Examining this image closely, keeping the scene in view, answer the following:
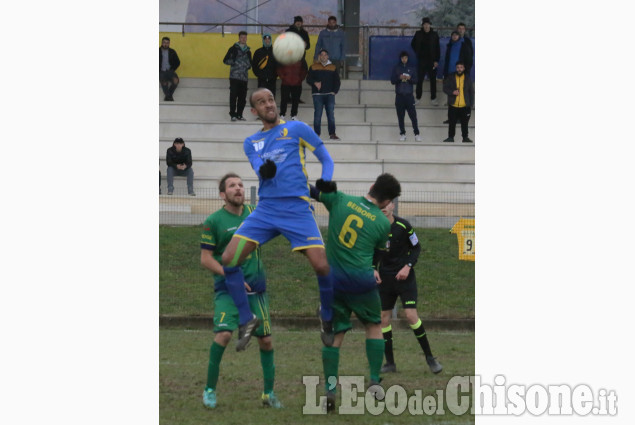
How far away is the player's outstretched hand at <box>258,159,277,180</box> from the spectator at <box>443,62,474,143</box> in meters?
16.4

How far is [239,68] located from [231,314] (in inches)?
632

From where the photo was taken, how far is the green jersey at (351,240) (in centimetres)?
908

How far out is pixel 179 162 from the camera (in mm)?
21297

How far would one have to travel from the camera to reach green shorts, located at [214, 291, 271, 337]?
30.3 feet

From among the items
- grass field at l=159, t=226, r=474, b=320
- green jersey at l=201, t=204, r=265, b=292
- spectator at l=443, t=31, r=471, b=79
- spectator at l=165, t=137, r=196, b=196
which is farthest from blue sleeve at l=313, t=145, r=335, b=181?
spectator at l=443, t=31, r=471, b=79

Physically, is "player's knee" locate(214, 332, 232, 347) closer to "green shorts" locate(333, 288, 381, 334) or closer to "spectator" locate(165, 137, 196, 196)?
"green shorts" locate(333, 288, 381, 334)

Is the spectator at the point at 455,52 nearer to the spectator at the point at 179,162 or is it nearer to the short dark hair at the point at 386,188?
the spectator at the point at 179,162

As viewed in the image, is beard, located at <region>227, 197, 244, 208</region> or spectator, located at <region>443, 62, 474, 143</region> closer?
beard, located at <region>227, 197, 244, 208</region>

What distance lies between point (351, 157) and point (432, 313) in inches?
361

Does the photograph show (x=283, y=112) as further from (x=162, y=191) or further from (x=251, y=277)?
(x=251, y=277)

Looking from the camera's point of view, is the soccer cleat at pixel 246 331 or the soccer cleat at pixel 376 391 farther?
the soccer cleat at pixel 376 391

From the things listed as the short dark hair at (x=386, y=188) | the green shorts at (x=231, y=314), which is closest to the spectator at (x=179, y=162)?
the green shorts at (x=231, y=314)

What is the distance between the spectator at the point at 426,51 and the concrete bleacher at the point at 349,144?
932 mm

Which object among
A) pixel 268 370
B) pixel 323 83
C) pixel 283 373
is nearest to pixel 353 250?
pixel 268 370
